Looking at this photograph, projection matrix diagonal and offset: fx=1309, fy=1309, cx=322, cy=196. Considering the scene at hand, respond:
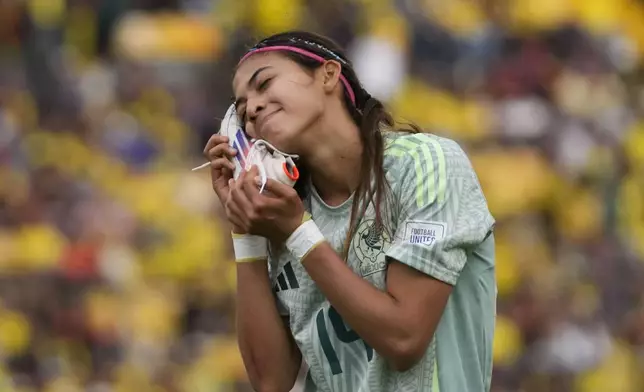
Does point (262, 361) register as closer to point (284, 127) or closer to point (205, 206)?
point (284, 127)

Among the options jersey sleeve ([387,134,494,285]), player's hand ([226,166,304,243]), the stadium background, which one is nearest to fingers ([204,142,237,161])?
player's hand ([226,166,304,243])

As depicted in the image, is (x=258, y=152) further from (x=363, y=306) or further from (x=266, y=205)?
(x=363, y=306)

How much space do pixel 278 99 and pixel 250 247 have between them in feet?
1.21

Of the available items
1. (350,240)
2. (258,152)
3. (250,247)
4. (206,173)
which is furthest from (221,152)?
(206,173)

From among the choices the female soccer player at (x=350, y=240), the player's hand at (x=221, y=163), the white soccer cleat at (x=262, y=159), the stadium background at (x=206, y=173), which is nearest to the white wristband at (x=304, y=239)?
the female soccer player at (x=350, y=240)

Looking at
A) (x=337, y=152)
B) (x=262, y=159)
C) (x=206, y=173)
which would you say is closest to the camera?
(x=262, y=159)

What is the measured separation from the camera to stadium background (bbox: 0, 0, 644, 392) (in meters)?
7.09

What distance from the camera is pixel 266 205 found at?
2.73 m

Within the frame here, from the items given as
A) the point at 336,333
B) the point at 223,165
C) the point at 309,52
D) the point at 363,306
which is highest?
the point at 309,52

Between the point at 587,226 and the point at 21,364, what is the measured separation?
347 centimetres

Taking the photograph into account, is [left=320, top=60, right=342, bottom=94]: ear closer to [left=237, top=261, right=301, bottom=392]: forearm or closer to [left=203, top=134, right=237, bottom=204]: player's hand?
[left=203, top=134, right=237, bottom=204]: player's hand

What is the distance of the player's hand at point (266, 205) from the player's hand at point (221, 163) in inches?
5.2

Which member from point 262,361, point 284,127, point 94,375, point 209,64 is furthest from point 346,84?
point 209,64

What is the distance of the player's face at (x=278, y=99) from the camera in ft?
9.41
